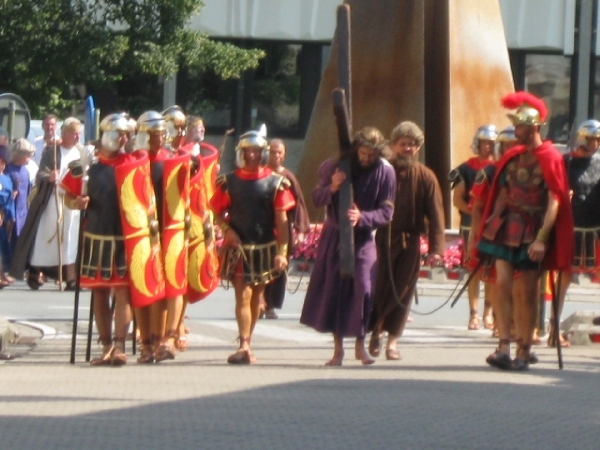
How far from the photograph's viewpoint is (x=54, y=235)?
18500mm

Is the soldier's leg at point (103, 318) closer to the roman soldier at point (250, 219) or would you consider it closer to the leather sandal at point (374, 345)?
the roman soldier at point (250, 219)

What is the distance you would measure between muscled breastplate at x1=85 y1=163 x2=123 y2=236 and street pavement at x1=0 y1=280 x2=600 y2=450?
969 mm

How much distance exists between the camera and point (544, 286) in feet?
48.9

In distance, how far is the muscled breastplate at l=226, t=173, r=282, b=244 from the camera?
495 inches

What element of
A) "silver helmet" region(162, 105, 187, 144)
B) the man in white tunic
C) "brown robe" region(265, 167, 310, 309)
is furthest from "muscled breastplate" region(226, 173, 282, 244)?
the man in white tunic

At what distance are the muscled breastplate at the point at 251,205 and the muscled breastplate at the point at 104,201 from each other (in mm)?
1071

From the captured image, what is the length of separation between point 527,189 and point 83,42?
18.4m

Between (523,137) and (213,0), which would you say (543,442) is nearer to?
(523,137)

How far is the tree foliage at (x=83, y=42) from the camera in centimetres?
2894

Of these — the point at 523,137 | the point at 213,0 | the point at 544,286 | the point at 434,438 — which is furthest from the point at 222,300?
the point at 213,0

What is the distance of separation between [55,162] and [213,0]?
2048 cm

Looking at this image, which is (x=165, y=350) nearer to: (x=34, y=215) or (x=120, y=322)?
(x=120, y=322)

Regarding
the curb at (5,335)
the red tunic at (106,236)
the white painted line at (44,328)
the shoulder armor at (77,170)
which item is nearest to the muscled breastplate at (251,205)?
the red tunic at (106,236)

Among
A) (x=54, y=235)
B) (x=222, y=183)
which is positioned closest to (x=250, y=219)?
(x=222, y=183)
